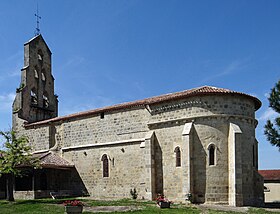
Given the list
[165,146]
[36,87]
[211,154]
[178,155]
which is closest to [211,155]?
[211,154]

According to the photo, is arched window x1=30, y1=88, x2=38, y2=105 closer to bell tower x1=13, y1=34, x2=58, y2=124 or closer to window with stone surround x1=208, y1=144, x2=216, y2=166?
bell tower x1=13, y1=34, x2=58, y2=124

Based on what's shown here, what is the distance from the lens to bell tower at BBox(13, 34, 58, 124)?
108 feet

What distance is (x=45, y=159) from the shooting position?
27188 mm

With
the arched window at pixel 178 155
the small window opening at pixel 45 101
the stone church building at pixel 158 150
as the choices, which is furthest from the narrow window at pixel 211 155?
the small window opening at pixel 45 101

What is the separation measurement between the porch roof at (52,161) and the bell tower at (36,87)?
5.54 metres

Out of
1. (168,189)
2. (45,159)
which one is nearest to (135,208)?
(168,189)

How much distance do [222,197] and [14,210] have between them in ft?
36.8

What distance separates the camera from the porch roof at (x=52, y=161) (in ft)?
86.2

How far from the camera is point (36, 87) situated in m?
34.3

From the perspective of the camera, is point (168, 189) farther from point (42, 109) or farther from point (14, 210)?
point (42, 109)

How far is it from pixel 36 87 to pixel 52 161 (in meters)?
9.55

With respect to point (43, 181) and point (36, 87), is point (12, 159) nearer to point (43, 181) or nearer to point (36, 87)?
point (43, 181)

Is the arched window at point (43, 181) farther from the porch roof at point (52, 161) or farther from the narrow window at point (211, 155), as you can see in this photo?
the narrow window at point (211, 155)

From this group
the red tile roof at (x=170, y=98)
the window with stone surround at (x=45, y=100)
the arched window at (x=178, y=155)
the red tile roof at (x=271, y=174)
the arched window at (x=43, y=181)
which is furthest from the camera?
the red tile roof at (x=271, y=174)
